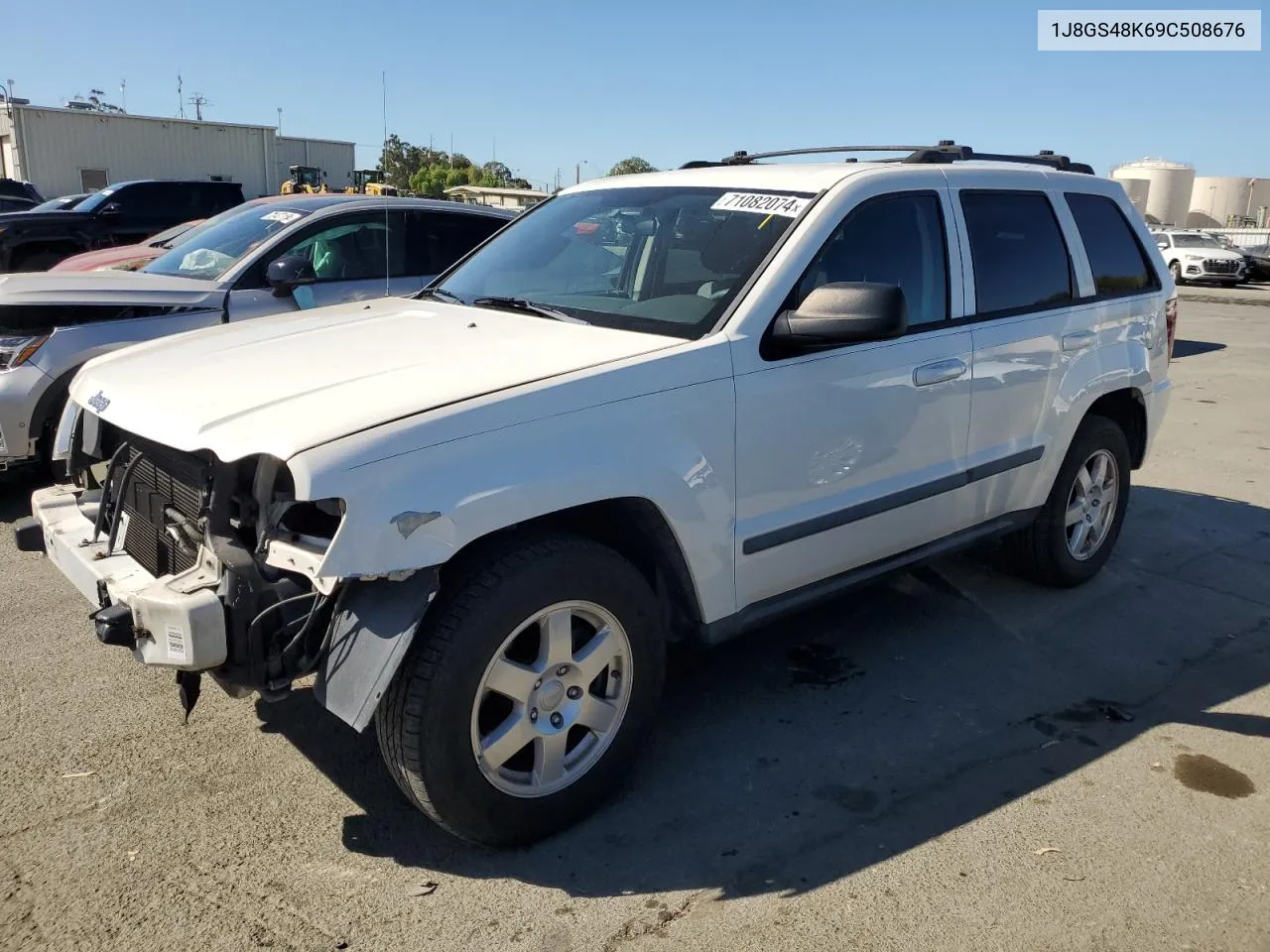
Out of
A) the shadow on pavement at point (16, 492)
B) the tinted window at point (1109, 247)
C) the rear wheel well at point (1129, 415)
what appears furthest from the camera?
the shadow on pavement at point (16, 492)

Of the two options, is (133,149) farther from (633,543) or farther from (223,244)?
(633,543)

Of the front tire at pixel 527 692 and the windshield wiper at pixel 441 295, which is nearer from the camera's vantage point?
the front tire at pixel 527 692

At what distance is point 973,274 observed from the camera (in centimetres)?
409

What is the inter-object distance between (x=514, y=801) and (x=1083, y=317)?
3323 millimetres

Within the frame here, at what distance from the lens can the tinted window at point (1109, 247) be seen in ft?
15.5

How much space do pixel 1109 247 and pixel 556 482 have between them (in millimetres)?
3424

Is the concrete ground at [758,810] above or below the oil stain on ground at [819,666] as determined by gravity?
below

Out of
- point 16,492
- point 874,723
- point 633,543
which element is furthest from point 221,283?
point 874,723

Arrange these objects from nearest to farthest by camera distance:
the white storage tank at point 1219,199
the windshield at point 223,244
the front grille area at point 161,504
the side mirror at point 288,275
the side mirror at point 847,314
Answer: the front grille area at point 161,504
the side mirror at point 847,314
the side mirror at point 288,275
the windshield at point 223,244
the white storage tank at point 1219,199

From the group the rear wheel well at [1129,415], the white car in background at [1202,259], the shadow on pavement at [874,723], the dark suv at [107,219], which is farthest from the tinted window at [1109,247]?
the white car in background at [1202,259]

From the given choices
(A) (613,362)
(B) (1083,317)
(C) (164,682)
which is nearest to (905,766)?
(A) (613,362)

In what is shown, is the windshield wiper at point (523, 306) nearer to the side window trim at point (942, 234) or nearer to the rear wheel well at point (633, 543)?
the rear wheel well at point (633, 543)

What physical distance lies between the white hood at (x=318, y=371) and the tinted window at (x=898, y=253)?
32.1 inches

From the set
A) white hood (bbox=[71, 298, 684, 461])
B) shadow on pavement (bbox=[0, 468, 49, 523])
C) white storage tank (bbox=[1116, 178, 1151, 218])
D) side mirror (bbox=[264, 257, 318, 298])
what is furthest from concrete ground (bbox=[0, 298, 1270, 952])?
white storage tank (bbox=[1116, 178, 1151, 218])
